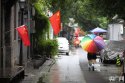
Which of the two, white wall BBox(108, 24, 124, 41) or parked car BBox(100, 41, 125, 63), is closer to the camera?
parked car BBox(100, 41, 125, 63)

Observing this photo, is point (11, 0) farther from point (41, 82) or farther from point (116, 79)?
point (116, 79)

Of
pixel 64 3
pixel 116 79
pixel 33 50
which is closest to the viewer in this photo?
pixel 116 79

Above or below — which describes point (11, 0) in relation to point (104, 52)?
above

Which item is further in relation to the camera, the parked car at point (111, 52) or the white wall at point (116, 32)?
the white wall at point (116, 32)

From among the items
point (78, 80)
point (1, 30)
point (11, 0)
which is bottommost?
point (78, 80)

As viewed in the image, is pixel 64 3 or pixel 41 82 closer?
pixel 41 82

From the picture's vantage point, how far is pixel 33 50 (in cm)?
3156

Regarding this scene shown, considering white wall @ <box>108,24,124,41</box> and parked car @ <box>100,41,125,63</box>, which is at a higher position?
white wall @ <box>108,24,124,41</box>

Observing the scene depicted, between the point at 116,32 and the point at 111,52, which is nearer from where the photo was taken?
the point at 111,52

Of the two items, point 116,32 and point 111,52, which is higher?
point 116,32

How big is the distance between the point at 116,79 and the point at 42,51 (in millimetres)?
12661

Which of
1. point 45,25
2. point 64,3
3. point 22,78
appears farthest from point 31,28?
point 22,78

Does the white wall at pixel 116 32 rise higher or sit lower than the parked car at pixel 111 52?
higher

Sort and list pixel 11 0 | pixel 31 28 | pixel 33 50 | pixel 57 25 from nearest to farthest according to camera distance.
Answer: pixel 11 0 → pixel 57 25 → pixel 31 28 → pixel 33 50
